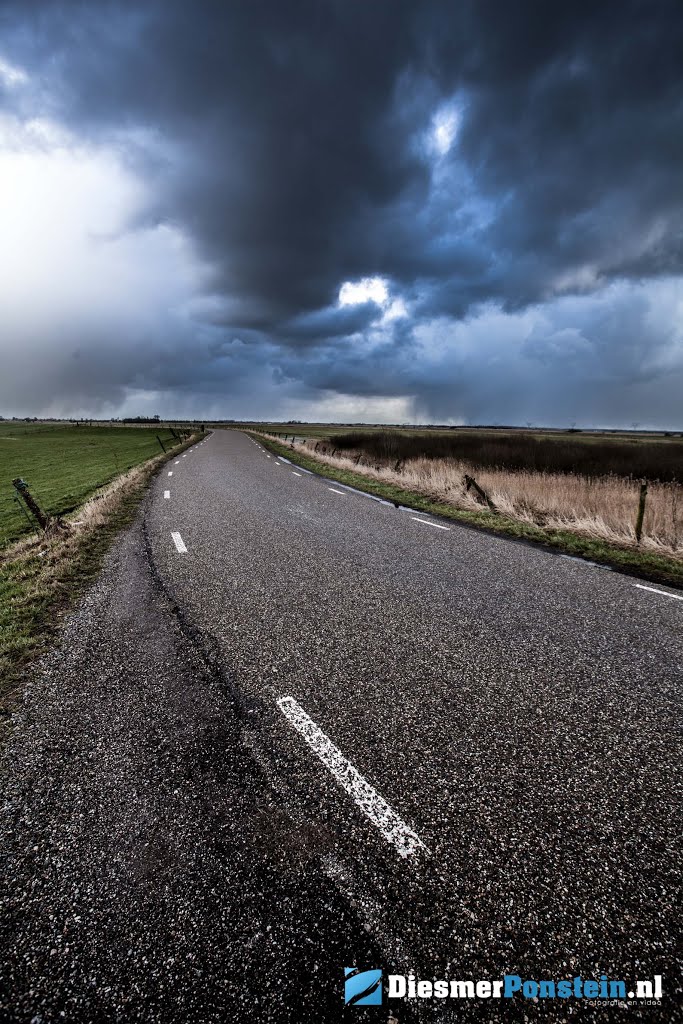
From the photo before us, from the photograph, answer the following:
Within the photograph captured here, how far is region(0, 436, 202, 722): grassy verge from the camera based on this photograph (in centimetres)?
429

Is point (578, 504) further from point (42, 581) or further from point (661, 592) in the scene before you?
point (42, 581)

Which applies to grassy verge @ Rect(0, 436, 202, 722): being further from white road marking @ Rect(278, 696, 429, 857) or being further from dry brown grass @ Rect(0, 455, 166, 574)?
white road marking @ Rect(278, 696, 429, 857)

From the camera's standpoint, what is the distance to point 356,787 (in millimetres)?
2688

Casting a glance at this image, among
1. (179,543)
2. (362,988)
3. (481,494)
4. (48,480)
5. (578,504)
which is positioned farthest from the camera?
(48,480)

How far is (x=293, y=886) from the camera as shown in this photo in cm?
214

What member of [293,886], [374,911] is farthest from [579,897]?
[293,886]

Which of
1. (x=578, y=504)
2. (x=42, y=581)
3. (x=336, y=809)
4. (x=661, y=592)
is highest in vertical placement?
(x=42, y=581)

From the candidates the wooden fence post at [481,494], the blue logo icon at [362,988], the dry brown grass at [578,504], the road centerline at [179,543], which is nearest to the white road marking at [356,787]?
the blue logo icon at [362,988]

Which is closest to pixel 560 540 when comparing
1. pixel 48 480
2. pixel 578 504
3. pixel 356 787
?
pixel 578 504

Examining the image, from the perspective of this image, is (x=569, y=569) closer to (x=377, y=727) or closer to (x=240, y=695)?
(x=377, y=727)

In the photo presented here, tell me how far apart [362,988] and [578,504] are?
12.3 meters

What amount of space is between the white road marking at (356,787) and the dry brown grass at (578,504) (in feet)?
26.2

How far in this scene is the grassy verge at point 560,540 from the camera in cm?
727

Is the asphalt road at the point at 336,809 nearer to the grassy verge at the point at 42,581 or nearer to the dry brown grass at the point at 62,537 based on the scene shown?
the grassy verge at the point at 42,581
